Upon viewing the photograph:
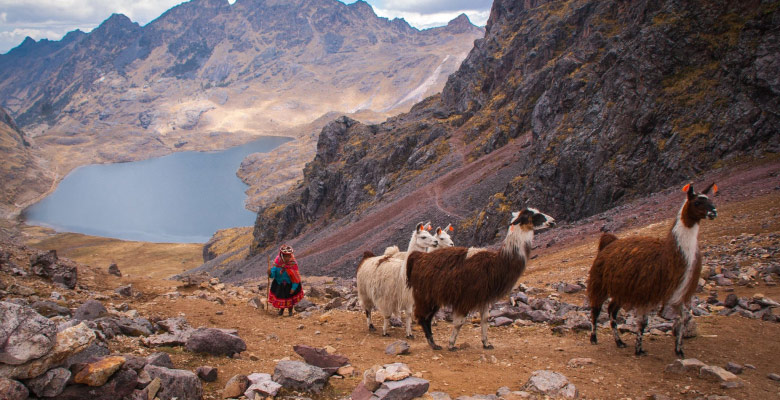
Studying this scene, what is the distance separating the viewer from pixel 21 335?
4309 mm

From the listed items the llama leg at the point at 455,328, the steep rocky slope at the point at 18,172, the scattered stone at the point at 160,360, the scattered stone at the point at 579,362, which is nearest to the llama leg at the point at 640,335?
the scattered stone at the point at 579,362

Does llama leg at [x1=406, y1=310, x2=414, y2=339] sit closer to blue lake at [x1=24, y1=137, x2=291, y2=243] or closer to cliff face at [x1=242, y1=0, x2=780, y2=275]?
cliff face at [x1=242, y1=0, x2=780, y2=275]

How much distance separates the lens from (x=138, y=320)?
8.29 metres

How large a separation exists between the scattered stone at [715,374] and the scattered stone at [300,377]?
4.94 m

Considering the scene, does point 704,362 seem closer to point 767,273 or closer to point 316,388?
point 767,273

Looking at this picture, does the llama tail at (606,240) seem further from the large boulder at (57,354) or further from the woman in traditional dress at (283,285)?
the large boulder at (57,354)

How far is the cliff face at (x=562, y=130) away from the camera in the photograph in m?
23.3

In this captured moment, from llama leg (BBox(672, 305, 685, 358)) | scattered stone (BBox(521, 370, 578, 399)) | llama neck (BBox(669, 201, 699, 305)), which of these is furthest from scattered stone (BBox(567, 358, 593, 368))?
llama neck (BBox(669, 201, 699, 305))

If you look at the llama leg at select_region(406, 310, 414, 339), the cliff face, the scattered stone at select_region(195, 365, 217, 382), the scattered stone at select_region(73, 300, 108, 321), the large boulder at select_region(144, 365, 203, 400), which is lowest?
the llama leg at select_region(406, 310, 414, 339)

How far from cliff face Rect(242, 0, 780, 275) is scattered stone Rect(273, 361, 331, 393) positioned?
23188 millimetres

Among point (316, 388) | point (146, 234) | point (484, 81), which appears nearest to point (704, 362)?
point (316, 388)

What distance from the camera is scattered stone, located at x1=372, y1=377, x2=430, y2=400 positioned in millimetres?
5176

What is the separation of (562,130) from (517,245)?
25891 mm

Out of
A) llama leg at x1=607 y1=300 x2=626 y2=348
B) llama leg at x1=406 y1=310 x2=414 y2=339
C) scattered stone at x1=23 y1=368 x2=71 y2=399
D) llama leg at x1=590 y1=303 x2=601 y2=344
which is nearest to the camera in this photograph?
scattered stone at x1=23 y1=368 x2=71 y2=399
